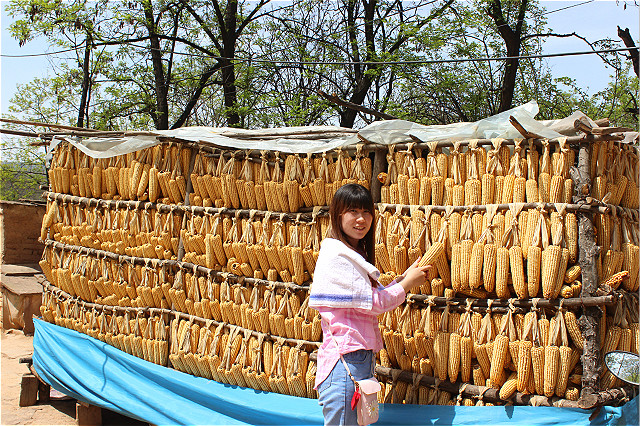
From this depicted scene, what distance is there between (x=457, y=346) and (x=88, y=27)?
14.7 metres

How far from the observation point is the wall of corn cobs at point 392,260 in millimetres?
3492

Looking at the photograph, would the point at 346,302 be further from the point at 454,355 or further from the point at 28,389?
the point at 28,389

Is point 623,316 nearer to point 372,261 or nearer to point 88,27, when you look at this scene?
point 372,261

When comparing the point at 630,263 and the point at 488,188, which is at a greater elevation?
the point at 488,188

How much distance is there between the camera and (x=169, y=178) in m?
5.55

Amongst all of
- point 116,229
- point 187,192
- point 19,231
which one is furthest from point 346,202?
point 19,231

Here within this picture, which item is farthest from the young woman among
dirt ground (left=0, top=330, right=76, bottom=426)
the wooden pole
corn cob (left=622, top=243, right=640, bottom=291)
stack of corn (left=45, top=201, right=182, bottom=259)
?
dirt ground (left=0, top=330, right=76, bottom=426)

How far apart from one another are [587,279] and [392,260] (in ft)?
4.11

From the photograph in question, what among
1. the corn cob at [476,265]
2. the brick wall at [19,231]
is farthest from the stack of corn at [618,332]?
the brick wall at [19,231]

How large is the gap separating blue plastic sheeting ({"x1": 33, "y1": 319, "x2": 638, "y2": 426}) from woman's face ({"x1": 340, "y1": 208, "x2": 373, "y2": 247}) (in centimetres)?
137

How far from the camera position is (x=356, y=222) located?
Result: 3264 mm

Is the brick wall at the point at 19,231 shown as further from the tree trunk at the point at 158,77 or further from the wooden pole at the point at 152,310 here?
the wooden pole at the point at 152,310

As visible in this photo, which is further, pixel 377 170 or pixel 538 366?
pixel 377 170

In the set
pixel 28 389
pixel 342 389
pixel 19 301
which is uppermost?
pixel 342 389
